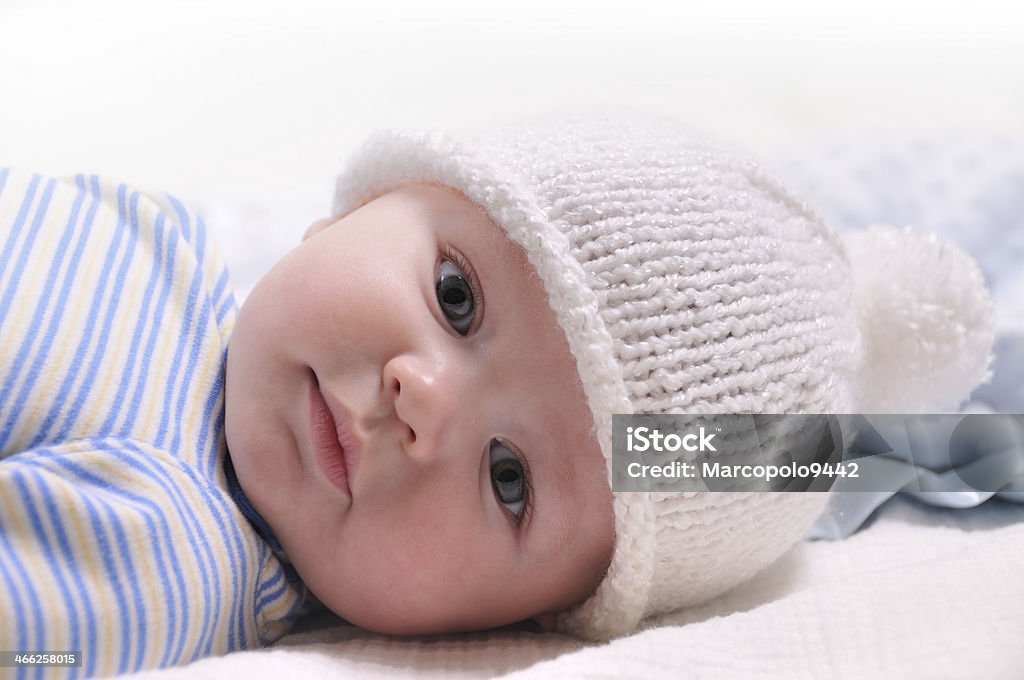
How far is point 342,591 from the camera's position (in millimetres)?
941

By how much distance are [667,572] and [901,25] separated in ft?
4.77

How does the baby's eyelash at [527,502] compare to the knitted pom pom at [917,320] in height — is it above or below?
below

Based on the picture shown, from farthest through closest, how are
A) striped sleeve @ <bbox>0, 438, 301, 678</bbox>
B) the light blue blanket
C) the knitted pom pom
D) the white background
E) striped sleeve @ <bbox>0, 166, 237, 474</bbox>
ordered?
the white background
the light blue blanket
the knitted pom pom
striped sleeve @ <bbox>0, 166, 237, 474</bbox>
striped sleeve @ <bbox>0, 438, 301, 678</bbox>

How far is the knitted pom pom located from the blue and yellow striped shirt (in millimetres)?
697

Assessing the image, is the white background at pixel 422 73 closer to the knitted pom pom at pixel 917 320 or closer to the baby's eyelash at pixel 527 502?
the knitted pom pom at pixel 917 320

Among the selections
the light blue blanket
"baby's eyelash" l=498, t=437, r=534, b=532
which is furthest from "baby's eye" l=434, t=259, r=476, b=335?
the light blue blanket

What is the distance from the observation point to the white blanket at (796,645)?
722 millimetres

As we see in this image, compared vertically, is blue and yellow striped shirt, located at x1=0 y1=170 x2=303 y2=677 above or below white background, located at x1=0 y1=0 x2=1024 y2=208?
below

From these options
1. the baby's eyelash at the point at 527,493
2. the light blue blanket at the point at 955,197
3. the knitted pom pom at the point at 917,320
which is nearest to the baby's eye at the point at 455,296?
the baby's eyelash at the point at 527,493

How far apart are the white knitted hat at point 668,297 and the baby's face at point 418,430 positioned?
40 millimetres

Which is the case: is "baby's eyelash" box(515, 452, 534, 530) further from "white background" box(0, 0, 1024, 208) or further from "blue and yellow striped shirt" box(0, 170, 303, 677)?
"white background" box(0, 0, 1024, 208)

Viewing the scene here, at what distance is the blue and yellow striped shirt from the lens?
736 mm

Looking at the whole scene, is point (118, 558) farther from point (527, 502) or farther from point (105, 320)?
point (527, 502)

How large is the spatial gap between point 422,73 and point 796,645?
139cm
